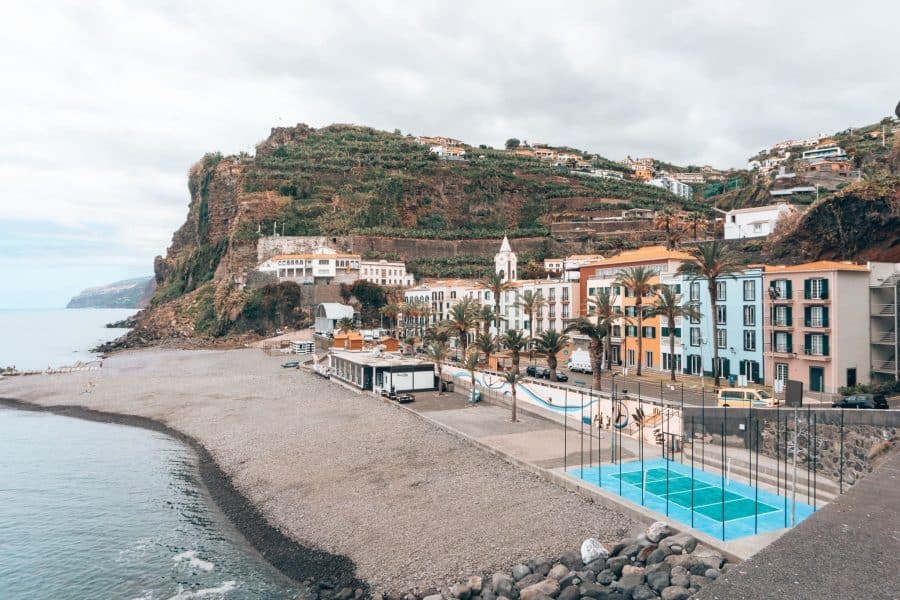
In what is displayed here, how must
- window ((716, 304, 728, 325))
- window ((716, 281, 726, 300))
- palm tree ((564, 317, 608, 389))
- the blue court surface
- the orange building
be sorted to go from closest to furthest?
the blue court surface → palm tree ((564, 317, 608, 389)) → window ((716, 304, 728, 325)) → window ((716, 281, 726, 300)) → the orange building

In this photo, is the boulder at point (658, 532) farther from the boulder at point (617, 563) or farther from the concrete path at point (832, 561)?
the concrete path at point (832, 561)

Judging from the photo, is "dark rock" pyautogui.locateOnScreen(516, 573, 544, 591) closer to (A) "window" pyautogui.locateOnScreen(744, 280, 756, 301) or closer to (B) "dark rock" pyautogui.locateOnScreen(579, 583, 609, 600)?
(B) "dark rock" pyautogui.locateOnScreen(579, 583, 609, 600)

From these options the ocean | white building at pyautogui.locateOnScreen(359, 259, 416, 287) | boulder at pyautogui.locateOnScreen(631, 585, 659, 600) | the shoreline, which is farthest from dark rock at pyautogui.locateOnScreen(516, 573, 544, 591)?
white building at pyautogui.locateOnScreen(359, 259, 416, 287)

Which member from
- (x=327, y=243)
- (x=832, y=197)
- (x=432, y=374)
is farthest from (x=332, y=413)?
(x=327, y=243)

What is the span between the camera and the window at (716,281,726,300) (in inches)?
1531

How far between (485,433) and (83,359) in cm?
7414

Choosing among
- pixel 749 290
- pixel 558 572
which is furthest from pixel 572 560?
pixel 749 290

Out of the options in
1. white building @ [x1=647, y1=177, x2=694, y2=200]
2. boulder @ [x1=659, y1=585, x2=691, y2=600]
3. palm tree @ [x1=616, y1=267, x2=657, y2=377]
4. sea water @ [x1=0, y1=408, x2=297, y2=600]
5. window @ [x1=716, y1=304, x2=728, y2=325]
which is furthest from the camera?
white building @ [x1=647, y1=177, x2=694, y2=200]

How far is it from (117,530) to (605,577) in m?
17.9

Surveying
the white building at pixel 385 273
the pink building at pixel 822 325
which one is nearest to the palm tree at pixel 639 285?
the pink building at pixel 822 325

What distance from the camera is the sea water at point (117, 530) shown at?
1823cm

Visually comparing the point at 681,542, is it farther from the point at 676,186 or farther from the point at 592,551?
the point at 676,186

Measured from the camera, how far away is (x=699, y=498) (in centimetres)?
1956

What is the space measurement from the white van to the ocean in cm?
2709
